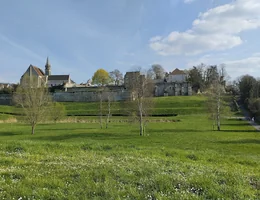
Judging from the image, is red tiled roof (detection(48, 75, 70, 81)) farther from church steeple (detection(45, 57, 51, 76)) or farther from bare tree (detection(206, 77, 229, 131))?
bare tree (detection(206, 77, 229, 131))

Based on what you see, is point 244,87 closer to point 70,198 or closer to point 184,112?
point 184,112

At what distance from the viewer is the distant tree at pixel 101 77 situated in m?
152

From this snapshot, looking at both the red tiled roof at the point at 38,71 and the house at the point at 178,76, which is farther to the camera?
the red tiled roof at the point at 38,71

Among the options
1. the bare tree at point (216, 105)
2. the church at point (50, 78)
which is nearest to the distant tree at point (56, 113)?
the bare tree at point (216, 105)

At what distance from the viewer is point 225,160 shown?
11945mm

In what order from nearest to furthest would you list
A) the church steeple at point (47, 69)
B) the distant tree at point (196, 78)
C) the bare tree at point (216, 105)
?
the bare tree at point (216, 105)
the distant tree at point (196, 78)
the church steeple at point (47, 69)

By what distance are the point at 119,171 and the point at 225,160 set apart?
22.7 ft

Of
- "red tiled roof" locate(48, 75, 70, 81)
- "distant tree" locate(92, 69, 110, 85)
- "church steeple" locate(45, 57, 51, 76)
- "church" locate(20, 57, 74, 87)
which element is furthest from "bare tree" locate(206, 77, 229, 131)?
"church steeple" locate(45, 57, 51, 76)

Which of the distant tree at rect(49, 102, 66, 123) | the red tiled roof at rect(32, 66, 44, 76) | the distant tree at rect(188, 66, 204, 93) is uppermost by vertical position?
the red tiled roof at rect(32, 66, 44, 76)

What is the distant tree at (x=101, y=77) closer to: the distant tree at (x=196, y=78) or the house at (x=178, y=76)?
the house at (x=178, y=76)

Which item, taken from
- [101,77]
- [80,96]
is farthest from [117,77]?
[80,96]

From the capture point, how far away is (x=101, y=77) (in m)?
154

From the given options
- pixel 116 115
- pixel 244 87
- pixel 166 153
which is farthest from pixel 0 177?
pixel 244 87

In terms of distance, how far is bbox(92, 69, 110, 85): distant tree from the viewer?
152375 millimetres
